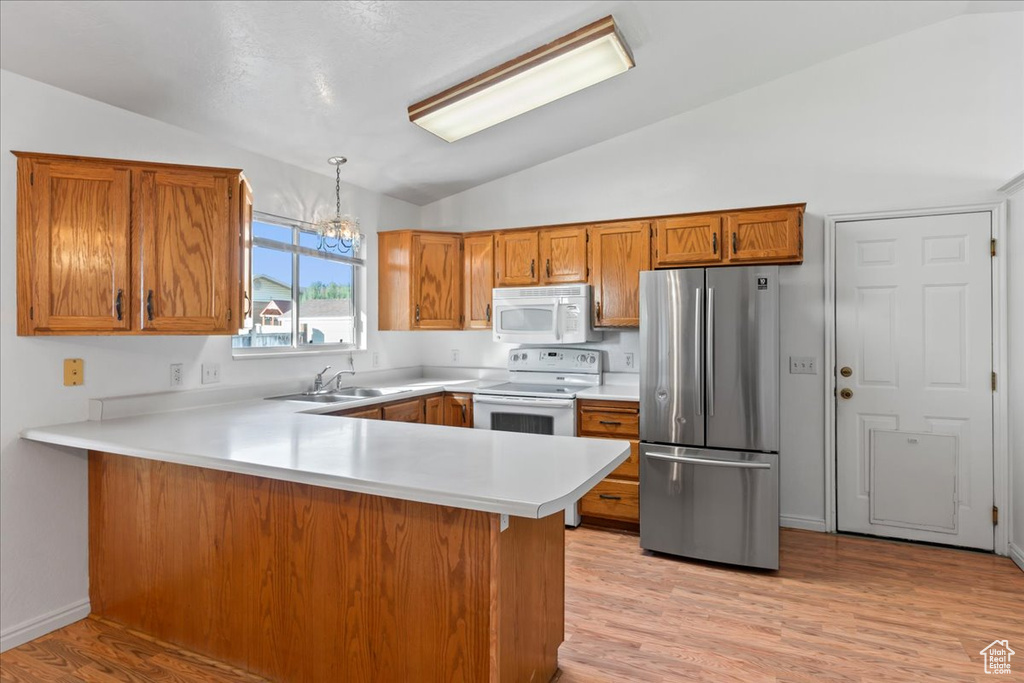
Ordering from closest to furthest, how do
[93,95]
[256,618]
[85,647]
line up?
[256,618]
[85,647]
[93,95]

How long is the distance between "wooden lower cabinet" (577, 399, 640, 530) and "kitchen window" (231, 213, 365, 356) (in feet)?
6.45

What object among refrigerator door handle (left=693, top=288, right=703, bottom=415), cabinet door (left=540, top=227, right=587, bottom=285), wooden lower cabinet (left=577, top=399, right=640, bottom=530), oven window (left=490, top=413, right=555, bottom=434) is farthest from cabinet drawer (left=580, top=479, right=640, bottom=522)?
cabinet door (left=540, top=227, right=587, bottom=285)

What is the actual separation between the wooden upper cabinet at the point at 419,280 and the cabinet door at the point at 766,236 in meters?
2.14

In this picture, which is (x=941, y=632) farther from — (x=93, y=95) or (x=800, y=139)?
(x=93, y=95)

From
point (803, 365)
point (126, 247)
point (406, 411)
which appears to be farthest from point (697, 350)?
point (126, 247)

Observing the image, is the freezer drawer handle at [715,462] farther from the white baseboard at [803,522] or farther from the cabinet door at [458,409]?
the cabinet door at [458,409]

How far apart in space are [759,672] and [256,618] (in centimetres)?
195

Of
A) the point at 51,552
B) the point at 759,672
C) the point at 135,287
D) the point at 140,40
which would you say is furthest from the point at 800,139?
the point at 51,552

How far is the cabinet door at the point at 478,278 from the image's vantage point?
438cm

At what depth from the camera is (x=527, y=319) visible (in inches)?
163

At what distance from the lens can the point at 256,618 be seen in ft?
6.64

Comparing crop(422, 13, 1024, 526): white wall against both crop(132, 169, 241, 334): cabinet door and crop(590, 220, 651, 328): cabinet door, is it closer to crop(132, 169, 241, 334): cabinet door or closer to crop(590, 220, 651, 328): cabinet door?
crop(590, 220, 651, 328): cabinet door

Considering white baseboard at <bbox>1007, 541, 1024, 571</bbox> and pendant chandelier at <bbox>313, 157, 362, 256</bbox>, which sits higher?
pendant chandelier at <bbox>313, 157, 362, 256</bbox>

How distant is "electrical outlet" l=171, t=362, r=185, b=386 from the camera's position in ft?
9.34
